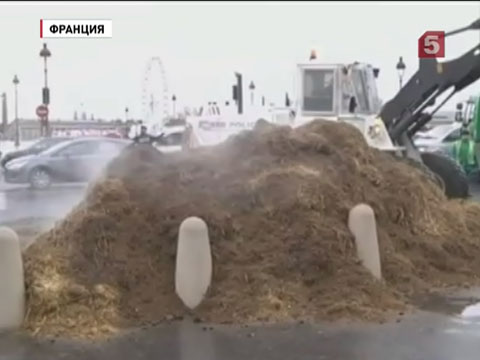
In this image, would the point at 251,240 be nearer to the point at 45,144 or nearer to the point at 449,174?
the point at 449,174

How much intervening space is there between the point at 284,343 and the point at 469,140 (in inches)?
651

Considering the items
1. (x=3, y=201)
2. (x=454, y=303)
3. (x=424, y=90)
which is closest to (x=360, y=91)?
(x=424, y=90)

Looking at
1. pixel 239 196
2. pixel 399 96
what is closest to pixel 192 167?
pixel 239 196

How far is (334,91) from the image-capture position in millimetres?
14836

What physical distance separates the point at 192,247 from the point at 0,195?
47.3 feet

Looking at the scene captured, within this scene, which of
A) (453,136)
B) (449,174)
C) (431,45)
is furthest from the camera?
(453,136)

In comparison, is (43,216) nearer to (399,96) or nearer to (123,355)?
(399,96)

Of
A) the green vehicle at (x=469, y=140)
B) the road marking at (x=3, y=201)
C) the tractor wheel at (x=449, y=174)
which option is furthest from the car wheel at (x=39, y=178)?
the green vehicle at (x=469, y=140)

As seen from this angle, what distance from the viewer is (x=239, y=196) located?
789 cm

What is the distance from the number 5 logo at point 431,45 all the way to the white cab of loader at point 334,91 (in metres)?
1.39

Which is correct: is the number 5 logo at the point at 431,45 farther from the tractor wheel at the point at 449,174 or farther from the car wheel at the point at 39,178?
the car wheel at the point at 39,178

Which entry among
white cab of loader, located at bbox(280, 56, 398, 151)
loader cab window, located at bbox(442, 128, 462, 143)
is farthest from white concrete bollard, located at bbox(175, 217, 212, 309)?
loader cab window, located at bbox(442, 128, 462, 143)

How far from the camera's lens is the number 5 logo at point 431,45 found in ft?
45.0

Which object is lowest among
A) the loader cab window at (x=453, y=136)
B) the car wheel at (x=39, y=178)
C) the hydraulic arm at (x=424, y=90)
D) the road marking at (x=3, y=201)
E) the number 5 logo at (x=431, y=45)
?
the road marking at (x=3, y=201)
